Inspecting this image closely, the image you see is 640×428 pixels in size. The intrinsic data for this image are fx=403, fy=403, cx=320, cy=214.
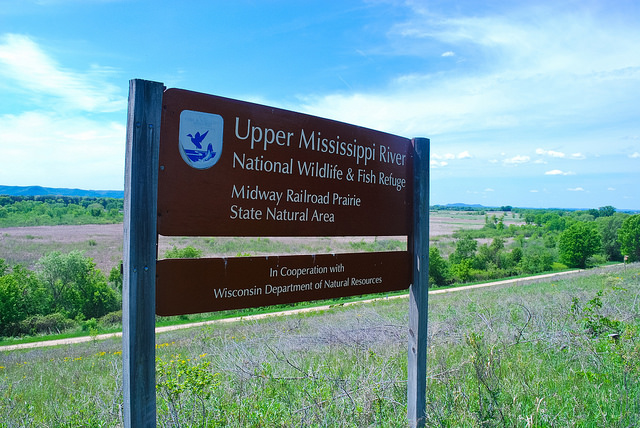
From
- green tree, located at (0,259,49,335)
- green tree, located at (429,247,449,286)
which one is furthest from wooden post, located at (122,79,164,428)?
green tree, located at (429,247,449,286)

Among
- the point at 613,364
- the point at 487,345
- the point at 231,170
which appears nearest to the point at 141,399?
the point at 231,170

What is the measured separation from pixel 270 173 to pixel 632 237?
71729mm

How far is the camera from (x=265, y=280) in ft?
7.47

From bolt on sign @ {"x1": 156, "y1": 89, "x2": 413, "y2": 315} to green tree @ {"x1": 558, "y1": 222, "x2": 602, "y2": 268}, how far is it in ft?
226

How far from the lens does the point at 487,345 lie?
4387 millimetres

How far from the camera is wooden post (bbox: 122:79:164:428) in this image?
185 cm

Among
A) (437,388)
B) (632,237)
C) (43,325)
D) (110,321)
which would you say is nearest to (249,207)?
(437,388)

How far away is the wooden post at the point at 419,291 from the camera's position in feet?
9.64

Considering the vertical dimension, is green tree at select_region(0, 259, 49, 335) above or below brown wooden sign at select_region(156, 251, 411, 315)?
A: below

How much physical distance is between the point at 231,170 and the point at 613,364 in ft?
12.7

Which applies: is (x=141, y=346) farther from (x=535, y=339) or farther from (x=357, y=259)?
(x=535, y=339)

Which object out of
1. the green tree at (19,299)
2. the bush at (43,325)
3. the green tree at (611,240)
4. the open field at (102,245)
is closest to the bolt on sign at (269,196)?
the bush at (43,325)

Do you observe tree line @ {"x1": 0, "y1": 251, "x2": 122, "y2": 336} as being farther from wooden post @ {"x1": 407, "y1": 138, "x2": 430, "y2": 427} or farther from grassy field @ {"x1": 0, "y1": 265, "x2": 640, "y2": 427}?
wooden post @ {"x1": 407, "y1": 138, "x2": 430, "y2": 427}

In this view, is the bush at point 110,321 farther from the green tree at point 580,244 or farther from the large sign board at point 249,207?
the green tree at point 580,244
